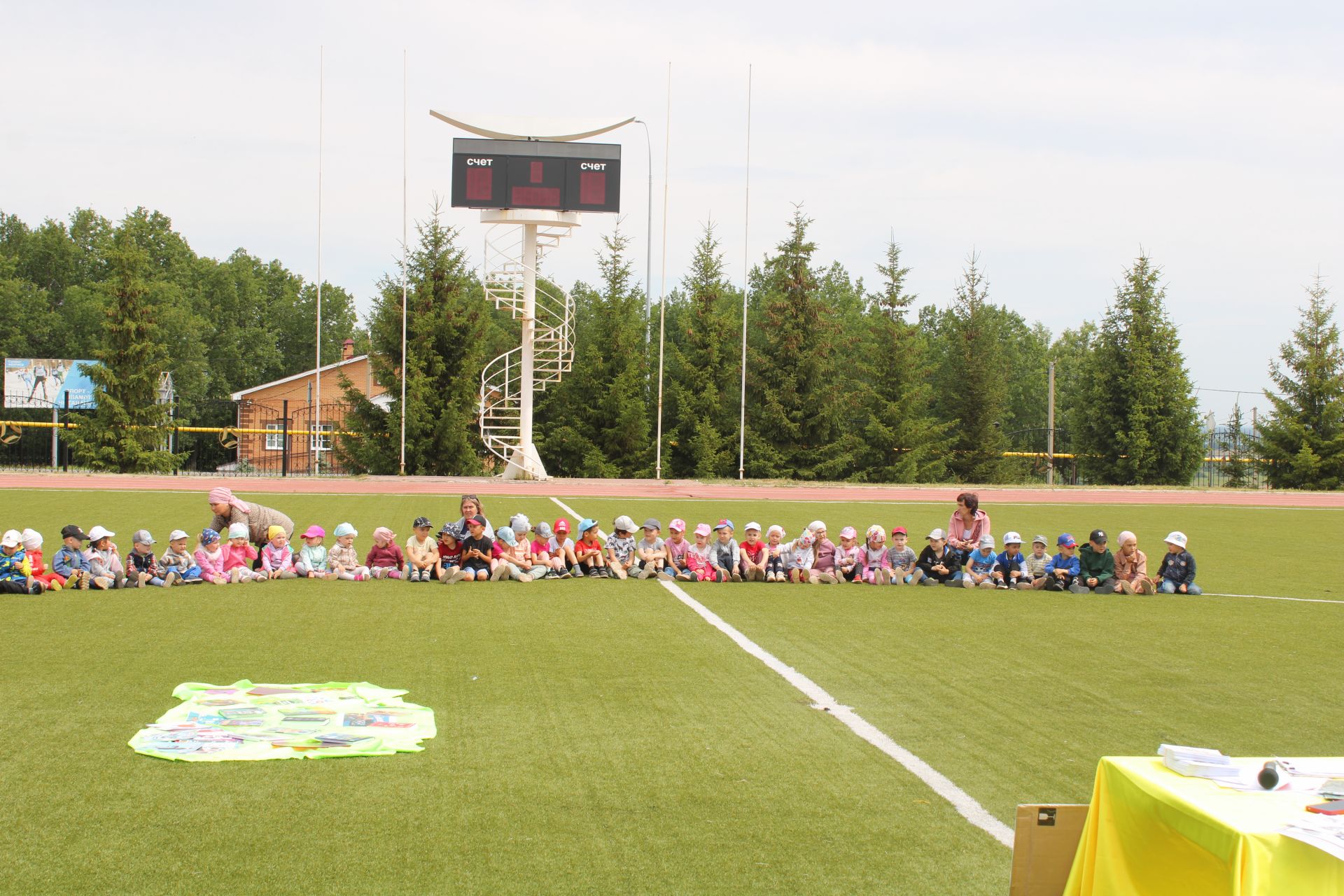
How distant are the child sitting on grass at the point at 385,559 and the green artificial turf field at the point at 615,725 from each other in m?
0.95

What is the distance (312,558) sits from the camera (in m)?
14.2

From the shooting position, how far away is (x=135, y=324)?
3862 centimetres

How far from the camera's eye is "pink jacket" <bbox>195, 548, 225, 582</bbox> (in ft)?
44.2

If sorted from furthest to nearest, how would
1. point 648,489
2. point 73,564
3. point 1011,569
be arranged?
1. point 648,489
2. point 1011,569
3. point 73,564

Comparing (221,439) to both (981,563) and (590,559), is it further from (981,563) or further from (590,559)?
(981,563)

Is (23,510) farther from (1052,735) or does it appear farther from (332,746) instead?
(1052,735)

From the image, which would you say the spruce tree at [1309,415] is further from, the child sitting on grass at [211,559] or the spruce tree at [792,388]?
the child sitting on grass at [211,559]

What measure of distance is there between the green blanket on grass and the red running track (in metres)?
20.5

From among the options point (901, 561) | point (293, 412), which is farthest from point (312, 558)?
point (293, 412)

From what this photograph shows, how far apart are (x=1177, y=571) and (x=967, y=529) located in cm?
262

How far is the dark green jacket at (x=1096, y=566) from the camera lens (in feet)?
48.2

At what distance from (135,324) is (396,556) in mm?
28586

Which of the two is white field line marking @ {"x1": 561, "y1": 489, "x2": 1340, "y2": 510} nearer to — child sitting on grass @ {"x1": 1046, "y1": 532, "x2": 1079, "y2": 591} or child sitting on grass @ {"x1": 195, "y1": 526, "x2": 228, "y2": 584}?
child sitting on grass @ {"x1": 1046, "y1": 532, "x2": 1079, "y2": 591}

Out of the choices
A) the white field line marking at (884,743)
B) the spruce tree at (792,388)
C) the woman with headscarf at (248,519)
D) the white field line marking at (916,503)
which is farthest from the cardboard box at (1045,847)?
the spruce tree at (792,388)
